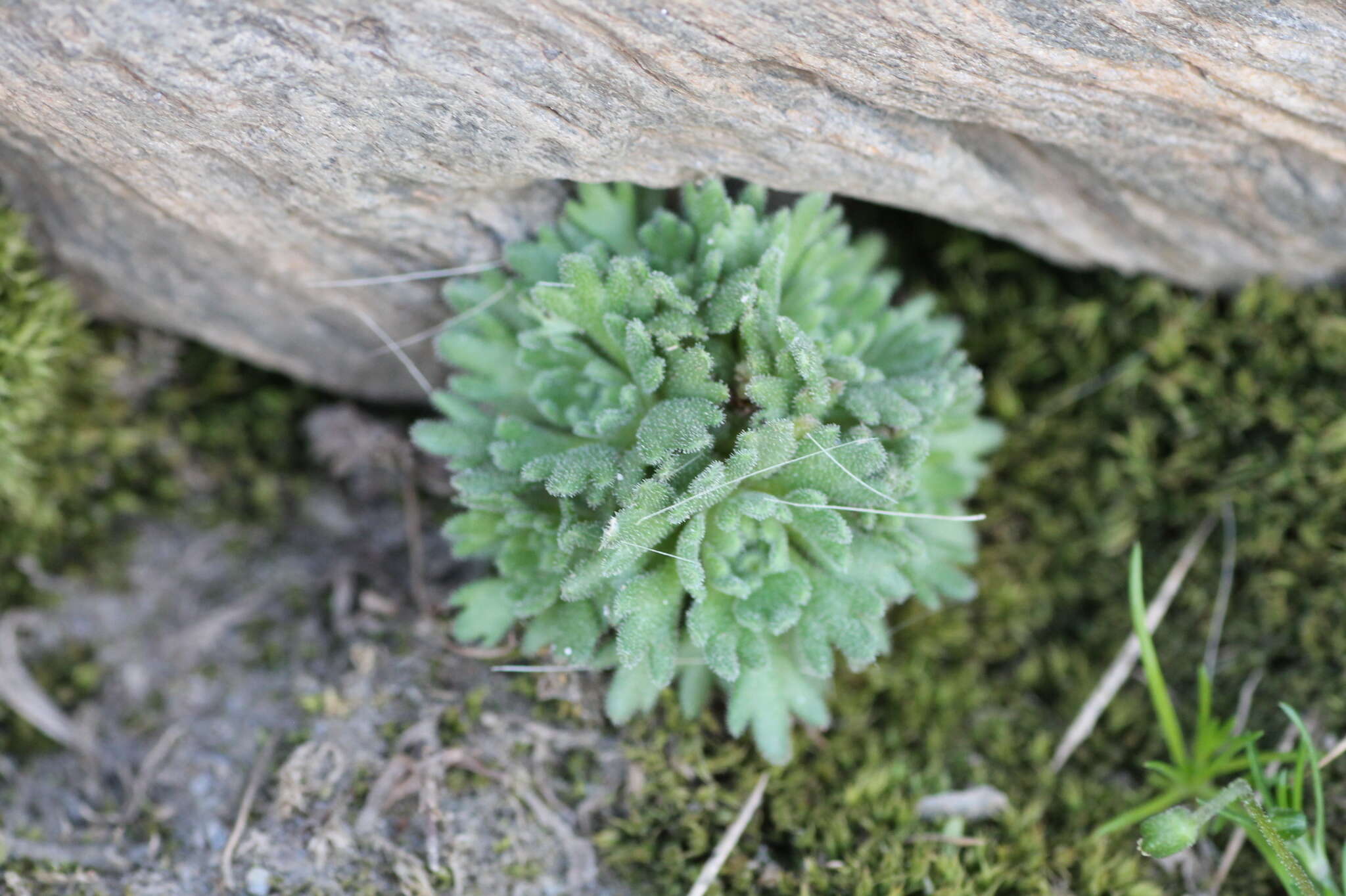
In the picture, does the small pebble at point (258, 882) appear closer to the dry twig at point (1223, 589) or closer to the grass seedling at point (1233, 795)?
the grass seedling at point (1233, 795)

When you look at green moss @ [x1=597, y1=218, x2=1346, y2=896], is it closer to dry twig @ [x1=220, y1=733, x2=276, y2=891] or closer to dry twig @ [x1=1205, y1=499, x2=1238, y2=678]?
dry twig @ [x1=1205, y1=499, x2=1238, y2=678]

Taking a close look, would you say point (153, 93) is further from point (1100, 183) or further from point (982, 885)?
point (982, 885)

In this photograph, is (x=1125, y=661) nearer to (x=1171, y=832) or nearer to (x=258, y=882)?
(x=1171, y=832)

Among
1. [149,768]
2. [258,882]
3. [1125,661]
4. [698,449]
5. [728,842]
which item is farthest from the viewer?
[1125,661]

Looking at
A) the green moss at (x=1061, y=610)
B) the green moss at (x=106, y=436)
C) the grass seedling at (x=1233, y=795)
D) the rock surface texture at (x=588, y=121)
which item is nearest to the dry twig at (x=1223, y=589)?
the green moss at (x=1061, y=610)

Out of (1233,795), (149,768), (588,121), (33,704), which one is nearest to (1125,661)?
(1233,795)
